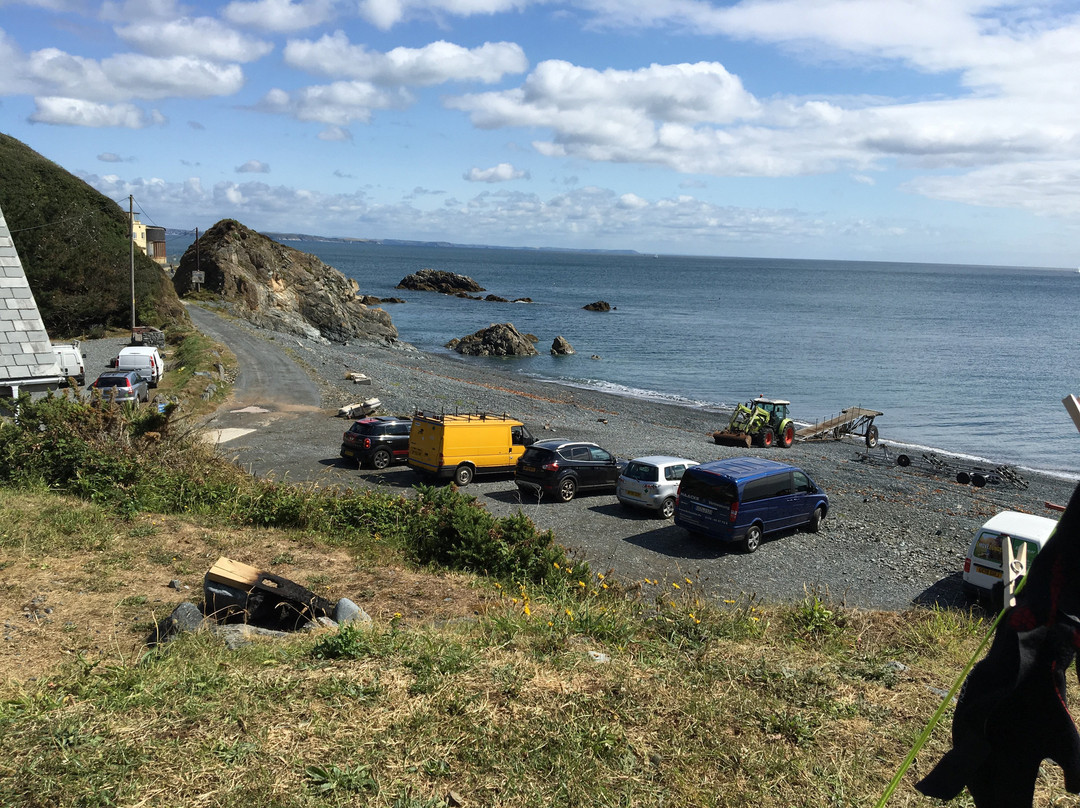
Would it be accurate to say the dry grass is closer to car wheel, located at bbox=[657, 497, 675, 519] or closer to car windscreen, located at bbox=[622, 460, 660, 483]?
car wheel, located at bbox=[657, 497, 675, 519]

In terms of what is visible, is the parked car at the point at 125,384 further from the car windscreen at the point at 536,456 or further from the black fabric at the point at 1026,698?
the black fabric at the point at 1026,698

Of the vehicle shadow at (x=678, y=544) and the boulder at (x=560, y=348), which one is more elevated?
the boulder at (x=560, y=348)

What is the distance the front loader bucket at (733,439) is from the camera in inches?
1264

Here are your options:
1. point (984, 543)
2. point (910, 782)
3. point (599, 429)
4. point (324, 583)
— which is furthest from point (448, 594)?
point (599, 429)

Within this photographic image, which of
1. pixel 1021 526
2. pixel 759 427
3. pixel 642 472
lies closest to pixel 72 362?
pixel 642 472

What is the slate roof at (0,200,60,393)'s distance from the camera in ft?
48.1

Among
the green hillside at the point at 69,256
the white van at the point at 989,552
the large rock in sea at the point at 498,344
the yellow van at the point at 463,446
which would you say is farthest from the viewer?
the large rock in sea at the point at 498,344

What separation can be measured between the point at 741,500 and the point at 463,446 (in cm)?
842

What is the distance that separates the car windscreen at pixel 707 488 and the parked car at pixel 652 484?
5.81 ft

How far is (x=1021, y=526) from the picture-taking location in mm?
14570

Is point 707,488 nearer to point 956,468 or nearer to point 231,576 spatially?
point 231,576

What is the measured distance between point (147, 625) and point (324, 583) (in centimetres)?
229

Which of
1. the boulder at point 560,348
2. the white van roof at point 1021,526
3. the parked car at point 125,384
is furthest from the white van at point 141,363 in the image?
the boulder at point 560,348

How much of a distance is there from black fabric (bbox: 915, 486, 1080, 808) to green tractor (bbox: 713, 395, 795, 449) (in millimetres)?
29479
